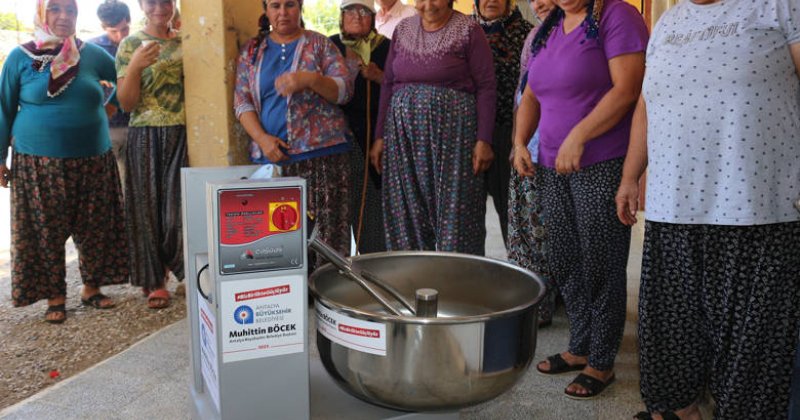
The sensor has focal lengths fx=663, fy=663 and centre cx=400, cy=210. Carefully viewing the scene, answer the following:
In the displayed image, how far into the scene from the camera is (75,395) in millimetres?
2164

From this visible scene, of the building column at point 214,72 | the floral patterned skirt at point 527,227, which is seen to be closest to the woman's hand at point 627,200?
the floral patterned skirt at point 527,227

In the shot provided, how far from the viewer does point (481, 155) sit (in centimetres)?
256

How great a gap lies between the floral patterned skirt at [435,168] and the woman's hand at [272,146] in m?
0.42

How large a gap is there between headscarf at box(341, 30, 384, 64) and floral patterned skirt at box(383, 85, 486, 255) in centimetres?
45

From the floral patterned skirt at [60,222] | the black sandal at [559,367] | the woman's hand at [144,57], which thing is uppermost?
the woman's hand at [144,57]

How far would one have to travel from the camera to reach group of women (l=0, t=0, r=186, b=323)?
9.57 feet

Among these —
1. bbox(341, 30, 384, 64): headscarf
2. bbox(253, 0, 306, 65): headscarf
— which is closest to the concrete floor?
bbox(253, 0, 306, 65): headscarf

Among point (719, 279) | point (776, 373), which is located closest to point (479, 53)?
point (719, 279)

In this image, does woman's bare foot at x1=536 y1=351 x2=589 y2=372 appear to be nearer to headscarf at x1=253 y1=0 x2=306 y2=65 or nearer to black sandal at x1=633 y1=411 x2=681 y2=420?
black sandal at x1=633 y1=411 x2=681 y2=420

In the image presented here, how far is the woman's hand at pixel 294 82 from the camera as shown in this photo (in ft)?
8.46

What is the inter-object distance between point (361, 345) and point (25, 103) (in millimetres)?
2423

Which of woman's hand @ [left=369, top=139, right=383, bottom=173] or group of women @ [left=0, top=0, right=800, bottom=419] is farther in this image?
woman's hand @ [left=369, top=139, right=383, bottom=173]

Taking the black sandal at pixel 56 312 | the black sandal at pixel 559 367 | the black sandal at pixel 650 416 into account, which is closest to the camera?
the black sandal at pixel 650 416

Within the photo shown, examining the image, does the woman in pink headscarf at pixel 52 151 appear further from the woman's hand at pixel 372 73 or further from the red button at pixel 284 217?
the red button at pixel 284 217
